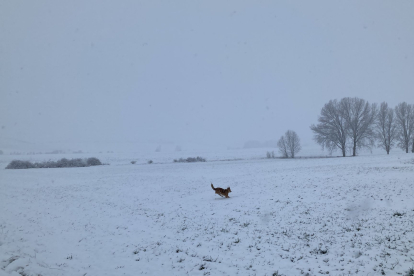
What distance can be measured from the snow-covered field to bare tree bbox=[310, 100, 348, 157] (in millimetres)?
33960

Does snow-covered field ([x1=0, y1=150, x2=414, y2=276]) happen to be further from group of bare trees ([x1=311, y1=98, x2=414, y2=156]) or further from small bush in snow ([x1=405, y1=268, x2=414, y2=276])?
group of bare trees ([x1=311, y1=98, x2=414, y2=156])

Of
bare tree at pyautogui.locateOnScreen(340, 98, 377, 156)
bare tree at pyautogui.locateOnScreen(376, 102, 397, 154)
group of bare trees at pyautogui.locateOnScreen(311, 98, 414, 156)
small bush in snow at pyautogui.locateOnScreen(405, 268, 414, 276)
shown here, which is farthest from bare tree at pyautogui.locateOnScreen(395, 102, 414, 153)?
small bush in snow at pyautogui.locateOnScreen(405, 268, 414, 276)

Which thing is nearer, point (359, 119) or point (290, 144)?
point (359, 119)

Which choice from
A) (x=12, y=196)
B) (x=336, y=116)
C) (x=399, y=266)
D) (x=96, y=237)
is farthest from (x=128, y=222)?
(x=336, y=116)

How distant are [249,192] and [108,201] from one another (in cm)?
1242

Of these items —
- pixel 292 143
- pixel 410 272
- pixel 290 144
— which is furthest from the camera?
pixel 290 144

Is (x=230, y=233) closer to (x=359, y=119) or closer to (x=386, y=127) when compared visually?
(x=359, y=119)

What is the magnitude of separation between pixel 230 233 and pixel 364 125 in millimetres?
48033

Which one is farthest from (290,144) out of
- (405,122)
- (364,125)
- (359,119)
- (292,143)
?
(405,122)

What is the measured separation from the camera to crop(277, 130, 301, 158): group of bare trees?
69625 mm

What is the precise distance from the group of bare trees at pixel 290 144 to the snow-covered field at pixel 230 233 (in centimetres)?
5174

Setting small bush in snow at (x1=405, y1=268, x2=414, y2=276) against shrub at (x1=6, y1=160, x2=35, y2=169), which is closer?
small bush in snow at (x1=405, y1=268, x2=414, y2=276)

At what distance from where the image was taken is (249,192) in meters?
19.6

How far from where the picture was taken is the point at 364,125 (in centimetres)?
4725
